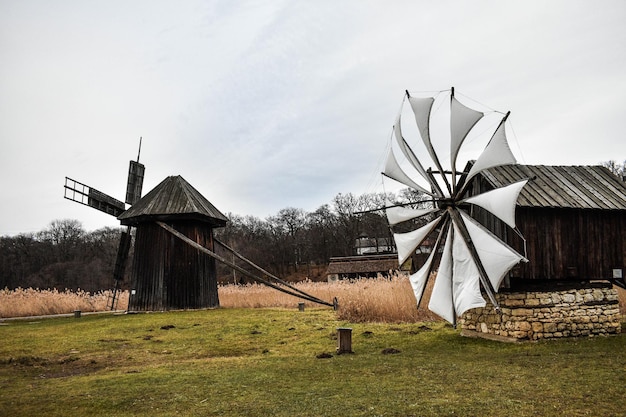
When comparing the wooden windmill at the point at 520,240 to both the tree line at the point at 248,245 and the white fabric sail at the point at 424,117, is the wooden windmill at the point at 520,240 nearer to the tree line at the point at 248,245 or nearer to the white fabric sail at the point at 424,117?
the white fabric sail at the point at 424,117

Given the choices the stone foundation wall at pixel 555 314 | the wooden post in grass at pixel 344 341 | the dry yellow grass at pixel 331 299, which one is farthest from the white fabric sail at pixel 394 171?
the dry yellow grass at pixel 331 299

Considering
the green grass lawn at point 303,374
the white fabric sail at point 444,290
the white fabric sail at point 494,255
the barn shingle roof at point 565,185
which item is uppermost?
the barn shingle roof at point 565,185

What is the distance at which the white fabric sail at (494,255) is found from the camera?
9.22 metres

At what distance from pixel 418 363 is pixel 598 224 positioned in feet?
19.1

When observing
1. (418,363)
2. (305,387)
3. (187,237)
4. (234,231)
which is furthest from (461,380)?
(234,231)

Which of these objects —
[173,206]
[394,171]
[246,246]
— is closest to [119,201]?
[173,206]

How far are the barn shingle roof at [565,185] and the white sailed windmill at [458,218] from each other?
107 centimetres

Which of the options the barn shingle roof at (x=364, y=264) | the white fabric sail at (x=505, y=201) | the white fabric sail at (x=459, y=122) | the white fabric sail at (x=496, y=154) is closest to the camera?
the white fabric sail at (x=505, y=201)

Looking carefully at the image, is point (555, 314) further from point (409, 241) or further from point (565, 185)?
point (409, 241)

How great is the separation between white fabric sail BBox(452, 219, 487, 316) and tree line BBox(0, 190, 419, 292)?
1761 inches

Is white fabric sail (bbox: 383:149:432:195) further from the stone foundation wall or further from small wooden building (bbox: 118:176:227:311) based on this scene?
small wooden building (bbox: 118:176:227:311)

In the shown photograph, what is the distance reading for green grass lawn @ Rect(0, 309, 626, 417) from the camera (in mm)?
6176

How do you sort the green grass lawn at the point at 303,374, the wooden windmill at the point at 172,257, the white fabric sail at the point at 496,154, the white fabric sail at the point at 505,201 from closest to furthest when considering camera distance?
the green grass lawn at the point at 303,374, the white fabric sail at the point at 505,201, the white fabric sail at the point at 496,154, the wooden windmill at the point at 172,257

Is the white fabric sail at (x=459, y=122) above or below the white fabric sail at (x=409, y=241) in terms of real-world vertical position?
above
